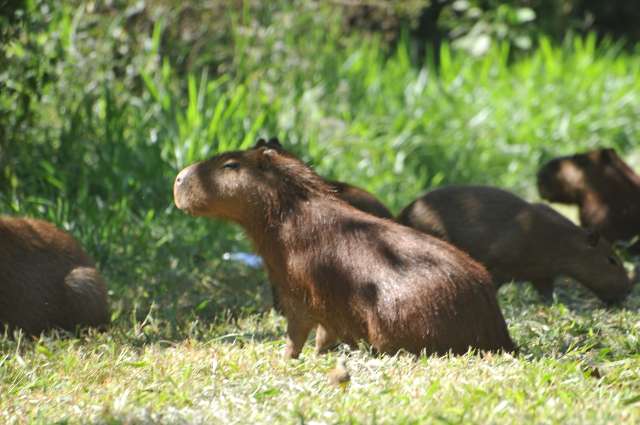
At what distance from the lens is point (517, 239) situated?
605 centimetres

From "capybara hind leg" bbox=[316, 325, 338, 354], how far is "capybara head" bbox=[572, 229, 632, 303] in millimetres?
1946

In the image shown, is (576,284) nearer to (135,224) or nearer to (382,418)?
(135,224)

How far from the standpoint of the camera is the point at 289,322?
15.5 ft

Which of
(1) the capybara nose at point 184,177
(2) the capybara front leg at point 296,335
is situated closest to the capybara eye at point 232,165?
(1) the capybara nose at point 184,177

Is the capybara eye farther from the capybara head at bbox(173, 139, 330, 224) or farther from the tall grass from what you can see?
the tall grass

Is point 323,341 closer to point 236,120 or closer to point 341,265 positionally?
point 341,265

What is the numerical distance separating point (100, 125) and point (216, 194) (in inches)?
124

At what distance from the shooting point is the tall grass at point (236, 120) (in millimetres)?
6676

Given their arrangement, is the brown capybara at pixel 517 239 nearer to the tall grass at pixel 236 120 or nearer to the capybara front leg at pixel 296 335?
the tall grass at pixel 236 120

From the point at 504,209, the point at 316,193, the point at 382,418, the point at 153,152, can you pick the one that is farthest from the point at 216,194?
the point at 153,152

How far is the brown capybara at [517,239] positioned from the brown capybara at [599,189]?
1.30 metres

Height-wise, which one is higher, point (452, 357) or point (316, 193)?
point (316, 193)

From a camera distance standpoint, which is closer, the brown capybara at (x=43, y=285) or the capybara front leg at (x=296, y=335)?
the capybara front leg at (x=296, y=335)

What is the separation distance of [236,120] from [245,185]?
3190mm
